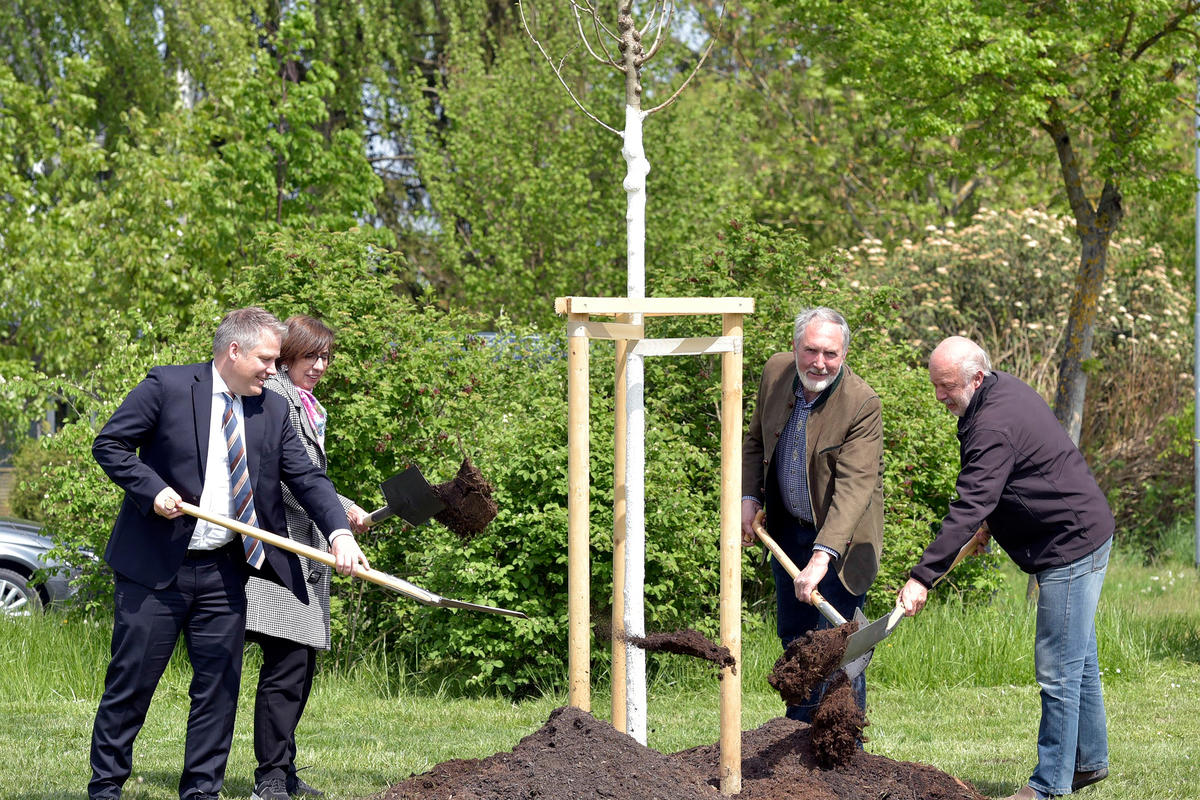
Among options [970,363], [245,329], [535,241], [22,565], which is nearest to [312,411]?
[245,329]

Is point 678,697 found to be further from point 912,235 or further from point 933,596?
point 912,235

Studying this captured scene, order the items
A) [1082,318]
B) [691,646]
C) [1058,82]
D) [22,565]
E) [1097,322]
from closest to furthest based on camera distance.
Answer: [691,646] < [1058,82] < [1082,318] < [22,565] < [1097,322]

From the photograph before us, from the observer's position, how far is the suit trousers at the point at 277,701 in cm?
493

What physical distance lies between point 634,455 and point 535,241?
36.2 feet

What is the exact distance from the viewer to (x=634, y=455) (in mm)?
4477

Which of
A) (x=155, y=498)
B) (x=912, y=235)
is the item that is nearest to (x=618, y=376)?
(x=155, y=498)

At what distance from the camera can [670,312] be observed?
4.33 metres

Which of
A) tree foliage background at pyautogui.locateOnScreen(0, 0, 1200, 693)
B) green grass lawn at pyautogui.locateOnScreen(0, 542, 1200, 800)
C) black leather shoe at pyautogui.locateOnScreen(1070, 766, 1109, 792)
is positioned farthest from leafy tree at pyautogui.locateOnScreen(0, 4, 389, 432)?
black leather shoe at pyautogui.locateOnScreen(1070, 766, 1109, 792)

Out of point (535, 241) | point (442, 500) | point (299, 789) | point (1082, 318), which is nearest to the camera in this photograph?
point (442, 500)

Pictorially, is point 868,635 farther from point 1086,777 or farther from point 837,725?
point 1086,777

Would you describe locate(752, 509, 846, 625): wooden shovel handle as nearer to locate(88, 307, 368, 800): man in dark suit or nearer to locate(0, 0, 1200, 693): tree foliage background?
locate(88, 307, 368, 800): man in dark suit

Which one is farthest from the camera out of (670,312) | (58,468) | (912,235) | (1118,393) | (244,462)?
(912,235)

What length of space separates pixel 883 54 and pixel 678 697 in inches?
202

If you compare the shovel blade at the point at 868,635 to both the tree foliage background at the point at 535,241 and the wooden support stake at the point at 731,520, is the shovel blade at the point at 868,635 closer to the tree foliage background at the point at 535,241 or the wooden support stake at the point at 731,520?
the wooden support stake at the point at 731,520
